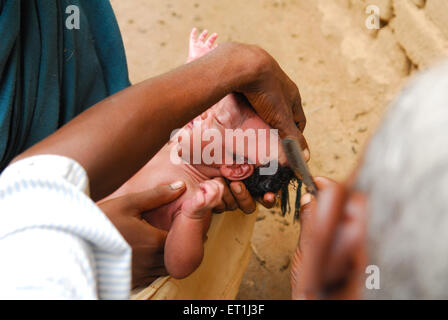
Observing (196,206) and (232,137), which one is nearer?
(196,206)

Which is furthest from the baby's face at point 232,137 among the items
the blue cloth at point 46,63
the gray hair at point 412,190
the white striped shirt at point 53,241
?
the gray hair at point 412,190

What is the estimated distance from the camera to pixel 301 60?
254 centimetres

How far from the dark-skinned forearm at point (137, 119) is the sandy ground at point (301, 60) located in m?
1.13

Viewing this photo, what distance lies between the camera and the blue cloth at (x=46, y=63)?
1131 mm

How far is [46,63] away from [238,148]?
2.09 feet

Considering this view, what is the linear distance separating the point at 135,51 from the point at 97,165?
199 centimetres

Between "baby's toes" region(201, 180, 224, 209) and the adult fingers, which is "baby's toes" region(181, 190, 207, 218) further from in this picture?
the adult fingers

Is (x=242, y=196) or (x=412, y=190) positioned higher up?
(x=412, y=190)

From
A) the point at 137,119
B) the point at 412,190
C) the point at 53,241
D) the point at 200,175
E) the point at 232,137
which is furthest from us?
the point at 200,175

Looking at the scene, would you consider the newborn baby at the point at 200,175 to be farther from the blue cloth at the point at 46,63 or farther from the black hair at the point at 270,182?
the blue cloth at the point at 46,63

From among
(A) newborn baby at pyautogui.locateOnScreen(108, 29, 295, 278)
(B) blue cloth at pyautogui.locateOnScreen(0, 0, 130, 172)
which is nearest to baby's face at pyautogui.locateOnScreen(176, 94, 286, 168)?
(A) newborn baby at pyautogui.locateOnScreen(108, 29, 295, 278)

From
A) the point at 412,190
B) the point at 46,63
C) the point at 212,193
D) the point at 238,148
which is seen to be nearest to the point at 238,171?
the point at 238,148

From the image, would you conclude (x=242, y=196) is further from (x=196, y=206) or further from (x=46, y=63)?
(x=46, y=63)
